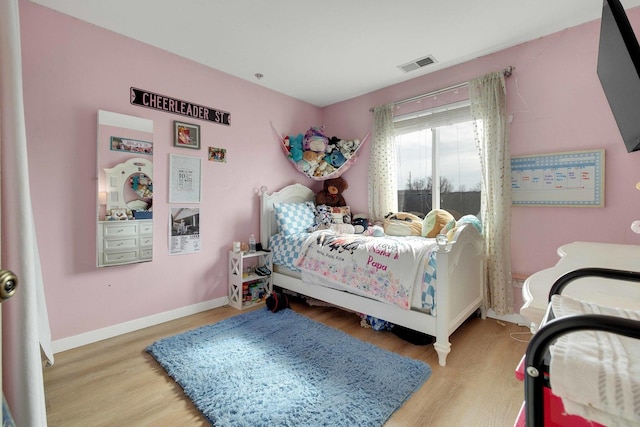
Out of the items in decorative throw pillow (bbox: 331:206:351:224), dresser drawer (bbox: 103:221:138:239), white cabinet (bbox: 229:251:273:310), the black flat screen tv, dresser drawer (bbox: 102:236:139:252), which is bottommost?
white cabinet (bbox: 229:251:273:310)

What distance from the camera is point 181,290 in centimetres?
262

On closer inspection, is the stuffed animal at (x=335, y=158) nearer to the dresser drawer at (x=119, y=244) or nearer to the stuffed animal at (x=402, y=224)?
the stuffed animal at (x=402, y=224)

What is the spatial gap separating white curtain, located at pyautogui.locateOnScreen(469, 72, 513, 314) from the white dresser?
1.02m

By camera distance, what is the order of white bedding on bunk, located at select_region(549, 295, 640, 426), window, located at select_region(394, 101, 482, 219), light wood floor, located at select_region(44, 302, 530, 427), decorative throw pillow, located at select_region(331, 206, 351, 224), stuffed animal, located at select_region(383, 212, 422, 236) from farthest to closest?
1. decorative throw pillow, located at select_region(331, 206, 351, 224)
2. stuffed animal, located at select_region(383, 212, 422, 236)
3. window, located at select_region(394, 101, 482, 219)
4. light wood floor, located at select_region(44, 302, 530, 427)
5. white bedding on bunk, located at select_region(549, 295, 640, 426)

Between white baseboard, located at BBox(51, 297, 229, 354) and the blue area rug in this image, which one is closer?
the blue area rug

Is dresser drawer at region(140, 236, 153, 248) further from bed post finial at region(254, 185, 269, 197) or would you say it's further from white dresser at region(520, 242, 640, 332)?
white dresser at region(520, 242, 640, 332)

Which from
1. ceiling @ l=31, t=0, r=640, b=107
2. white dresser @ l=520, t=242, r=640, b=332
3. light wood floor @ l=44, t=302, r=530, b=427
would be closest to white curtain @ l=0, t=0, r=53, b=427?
light wood floor @ l=44, t=302, r=530, b=427

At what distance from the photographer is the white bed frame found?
184cm

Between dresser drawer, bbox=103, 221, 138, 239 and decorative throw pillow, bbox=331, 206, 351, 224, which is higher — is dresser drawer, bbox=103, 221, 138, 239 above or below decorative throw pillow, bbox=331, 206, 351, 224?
below

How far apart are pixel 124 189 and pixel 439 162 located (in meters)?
3.00

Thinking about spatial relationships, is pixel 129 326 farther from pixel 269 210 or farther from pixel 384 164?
pixel 384 164

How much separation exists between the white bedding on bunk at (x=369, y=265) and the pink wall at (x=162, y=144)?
0.91 m

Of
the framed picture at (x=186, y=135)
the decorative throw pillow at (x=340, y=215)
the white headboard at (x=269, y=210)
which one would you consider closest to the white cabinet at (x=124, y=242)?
the framed picture at (x=186, y=135)

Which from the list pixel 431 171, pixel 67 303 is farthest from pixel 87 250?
pixel 431 171
